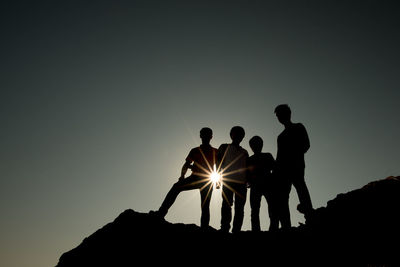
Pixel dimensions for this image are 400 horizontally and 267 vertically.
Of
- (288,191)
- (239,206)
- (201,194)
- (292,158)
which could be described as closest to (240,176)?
(239,206)

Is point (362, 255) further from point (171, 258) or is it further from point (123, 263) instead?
point (123, 263)

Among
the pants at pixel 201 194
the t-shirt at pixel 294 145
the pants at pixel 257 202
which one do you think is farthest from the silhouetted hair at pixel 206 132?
the t-shirt at pixel 294 145

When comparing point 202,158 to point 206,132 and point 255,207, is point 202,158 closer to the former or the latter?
point 206,132

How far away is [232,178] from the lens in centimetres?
721

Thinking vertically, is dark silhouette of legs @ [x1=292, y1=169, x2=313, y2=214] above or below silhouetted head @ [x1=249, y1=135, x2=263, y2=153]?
below

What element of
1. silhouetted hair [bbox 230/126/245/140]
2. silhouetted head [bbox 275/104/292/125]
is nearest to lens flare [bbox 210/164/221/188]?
silhouetted hair [bbox 230/126/245/140]

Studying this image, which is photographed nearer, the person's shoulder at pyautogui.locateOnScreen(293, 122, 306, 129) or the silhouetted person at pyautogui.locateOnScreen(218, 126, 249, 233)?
the person's shoulder at pyautogui.locateOnScreen(293, 122, 306, 129)

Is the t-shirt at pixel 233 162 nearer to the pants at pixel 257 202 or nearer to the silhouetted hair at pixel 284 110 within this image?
the pants at pixel 257 202

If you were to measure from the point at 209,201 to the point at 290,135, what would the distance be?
2.56 m

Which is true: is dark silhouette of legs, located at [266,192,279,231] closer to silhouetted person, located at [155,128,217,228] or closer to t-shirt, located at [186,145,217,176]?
silhouetted person, located at [155,128,217,228]

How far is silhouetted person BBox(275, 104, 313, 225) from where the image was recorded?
→ 6004 mm

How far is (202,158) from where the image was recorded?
730cm

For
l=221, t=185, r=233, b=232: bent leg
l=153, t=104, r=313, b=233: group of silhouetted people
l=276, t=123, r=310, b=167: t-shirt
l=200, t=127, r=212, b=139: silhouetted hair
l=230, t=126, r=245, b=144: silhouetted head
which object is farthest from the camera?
l=230, t=126, r=245, b=144: silhouetted head

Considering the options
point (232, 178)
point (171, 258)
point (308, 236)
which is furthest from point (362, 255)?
point (171, 258)
